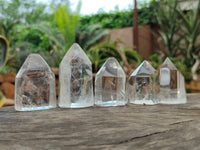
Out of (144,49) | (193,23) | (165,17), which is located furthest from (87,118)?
(144,49)

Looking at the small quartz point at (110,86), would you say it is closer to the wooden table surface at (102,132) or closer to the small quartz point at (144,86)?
the small quartz point at (144,86)

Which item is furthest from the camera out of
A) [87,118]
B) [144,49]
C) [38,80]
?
[144,49]

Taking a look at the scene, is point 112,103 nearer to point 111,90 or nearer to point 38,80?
point 111,90

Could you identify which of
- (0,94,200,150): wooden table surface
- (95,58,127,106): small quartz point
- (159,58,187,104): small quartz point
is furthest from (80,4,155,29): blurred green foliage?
(0,94,200,150): wooden table surface

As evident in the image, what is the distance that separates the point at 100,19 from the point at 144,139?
6290 mm

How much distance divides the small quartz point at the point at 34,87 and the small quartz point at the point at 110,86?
18cm

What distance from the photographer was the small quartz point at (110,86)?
77 centimetres

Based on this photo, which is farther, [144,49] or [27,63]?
[144,49]

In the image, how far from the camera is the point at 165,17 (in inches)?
156

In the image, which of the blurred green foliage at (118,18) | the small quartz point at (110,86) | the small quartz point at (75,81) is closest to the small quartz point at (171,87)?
the small quartz point at (110,86)

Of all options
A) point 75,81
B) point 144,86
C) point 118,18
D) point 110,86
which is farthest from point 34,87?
point 118,18

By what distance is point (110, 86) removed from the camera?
77 centimetres

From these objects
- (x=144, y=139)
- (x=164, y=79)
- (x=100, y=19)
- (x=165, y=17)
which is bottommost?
(x=144, y=139)

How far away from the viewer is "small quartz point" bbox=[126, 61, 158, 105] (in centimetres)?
82
